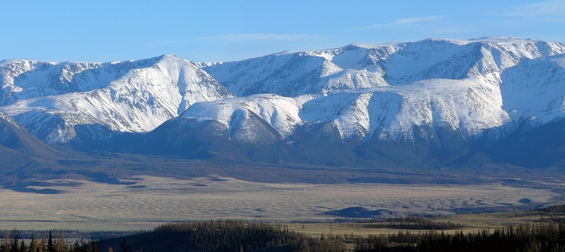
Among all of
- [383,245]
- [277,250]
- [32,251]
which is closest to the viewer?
[32,251]

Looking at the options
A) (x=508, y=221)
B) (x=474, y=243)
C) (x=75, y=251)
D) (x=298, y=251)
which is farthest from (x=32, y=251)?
(x=508, y=221)

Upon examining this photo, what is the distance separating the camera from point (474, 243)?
11612 cm

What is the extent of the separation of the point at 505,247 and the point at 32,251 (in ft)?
144

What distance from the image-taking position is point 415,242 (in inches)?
5143

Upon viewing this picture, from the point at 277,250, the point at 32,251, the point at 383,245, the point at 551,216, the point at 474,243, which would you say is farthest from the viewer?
the point at 551,216

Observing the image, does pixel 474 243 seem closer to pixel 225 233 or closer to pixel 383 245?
pixel 383 245

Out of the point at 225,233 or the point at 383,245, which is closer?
the point at 383,245

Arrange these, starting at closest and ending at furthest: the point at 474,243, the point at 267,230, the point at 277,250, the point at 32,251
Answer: the point at 32,251 → the point at 474,243 → the point at 277,250 → the point at 267,230

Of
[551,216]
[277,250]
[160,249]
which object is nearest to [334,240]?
[277,250]

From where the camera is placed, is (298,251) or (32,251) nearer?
(32,251)

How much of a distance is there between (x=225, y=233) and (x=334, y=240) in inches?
687

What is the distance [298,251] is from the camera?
128500 mm

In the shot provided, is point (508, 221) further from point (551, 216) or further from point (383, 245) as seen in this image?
point (383, 245)

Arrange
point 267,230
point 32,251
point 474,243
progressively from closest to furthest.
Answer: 1. point 32,251
2. point 474,243
3. point 267,230
